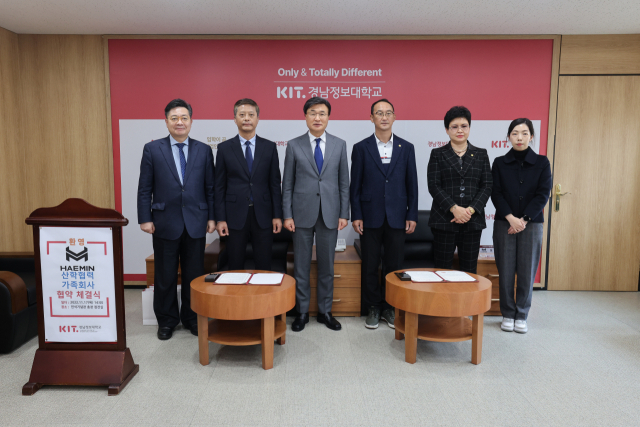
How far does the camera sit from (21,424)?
6.31 ft

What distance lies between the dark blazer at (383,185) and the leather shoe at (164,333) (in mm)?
1700

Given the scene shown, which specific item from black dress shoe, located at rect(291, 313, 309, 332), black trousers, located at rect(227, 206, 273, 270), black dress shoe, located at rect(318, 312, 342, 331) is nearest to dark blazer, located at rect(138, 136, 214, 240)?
black trousers, located at rect(227, 206, 273, 270)

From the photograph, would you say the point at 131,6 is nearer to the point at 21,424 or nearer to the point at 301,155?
the point at 301,155

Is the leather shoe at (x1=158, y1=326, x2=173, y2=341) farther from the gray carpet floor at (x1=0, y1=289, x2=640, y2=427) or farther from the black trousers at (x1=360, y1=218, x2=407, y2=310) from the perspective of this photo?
the black trousers at (x1=360, y1=218, x2=407, y2=310)

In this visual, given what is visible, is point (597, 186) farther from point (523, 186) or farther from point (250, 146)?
point (250, 146)

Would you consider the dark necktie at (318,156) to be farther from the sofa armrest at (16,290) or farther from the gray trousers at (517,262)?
the sofa armrest at (16,290)

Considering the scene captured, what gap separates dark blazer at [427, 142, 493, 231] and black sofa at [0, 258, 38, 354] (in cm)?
312

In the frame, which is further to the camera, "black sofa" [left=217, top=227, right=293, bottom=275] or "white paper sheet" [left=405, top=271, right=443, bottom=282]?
"black sofa" [left=217, top=227, right=293, bottom=275]

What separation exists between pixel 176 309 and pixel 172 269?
1.13 feet

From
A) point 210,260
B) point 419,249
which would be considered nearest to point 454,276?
point 419,249

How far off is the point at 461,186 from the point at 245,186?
1696mm

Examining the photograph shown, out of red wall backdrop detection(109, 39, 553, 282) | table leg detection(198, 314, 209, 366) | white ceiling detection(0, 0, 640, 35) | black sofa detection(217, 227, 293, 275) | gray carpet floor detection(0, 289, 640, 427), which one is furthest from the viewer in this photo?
red wall backdrop detection(109, 39, 553, 282)

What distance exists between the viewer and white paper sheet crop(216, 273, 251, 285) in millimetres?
2596

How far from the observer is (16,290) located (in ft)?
8.97
